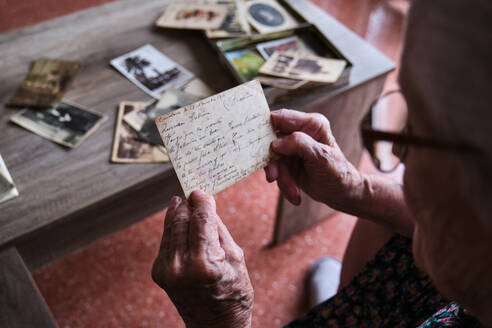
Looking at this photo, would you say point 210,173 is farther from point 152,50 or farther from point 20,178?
point 152,50

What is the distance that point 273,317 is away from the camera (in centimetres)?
159

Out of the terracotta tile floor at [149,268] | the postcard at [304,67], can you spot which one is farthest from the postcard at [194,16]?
the terracotta tile floor at [149,268]

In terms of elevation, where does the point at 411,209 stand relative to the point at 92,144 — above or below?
above

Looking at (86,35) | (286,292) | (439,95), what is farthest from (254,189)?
(439,95)

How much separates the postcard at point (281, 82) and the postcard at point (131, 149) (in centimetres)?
37

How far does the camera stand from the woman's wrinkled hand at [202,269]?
0.67 m

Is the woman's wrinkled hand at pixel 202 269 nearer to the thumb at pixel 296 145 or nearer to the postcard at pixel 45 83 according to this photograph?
the thumb at pixel 296 145

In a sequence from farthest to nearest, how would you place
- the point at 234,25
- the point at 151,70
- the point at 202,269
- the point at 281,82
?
1. the point at 234,25
2. the point at 151,70
3. the point at 281,82
4. the point at 202,269

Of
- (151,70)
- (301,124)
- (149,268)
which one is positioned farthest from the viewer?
(149,268)

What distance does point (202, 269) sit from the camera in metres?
0.66

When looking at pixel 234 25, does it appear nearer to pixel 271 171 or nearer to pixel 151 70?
pixel 151 70

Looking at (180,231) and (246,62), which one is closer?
(180,231)

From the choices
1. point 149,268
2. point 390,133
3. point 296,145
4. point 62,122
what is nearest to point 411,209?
point 390,133

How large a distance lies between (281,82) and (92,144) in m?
0.58
